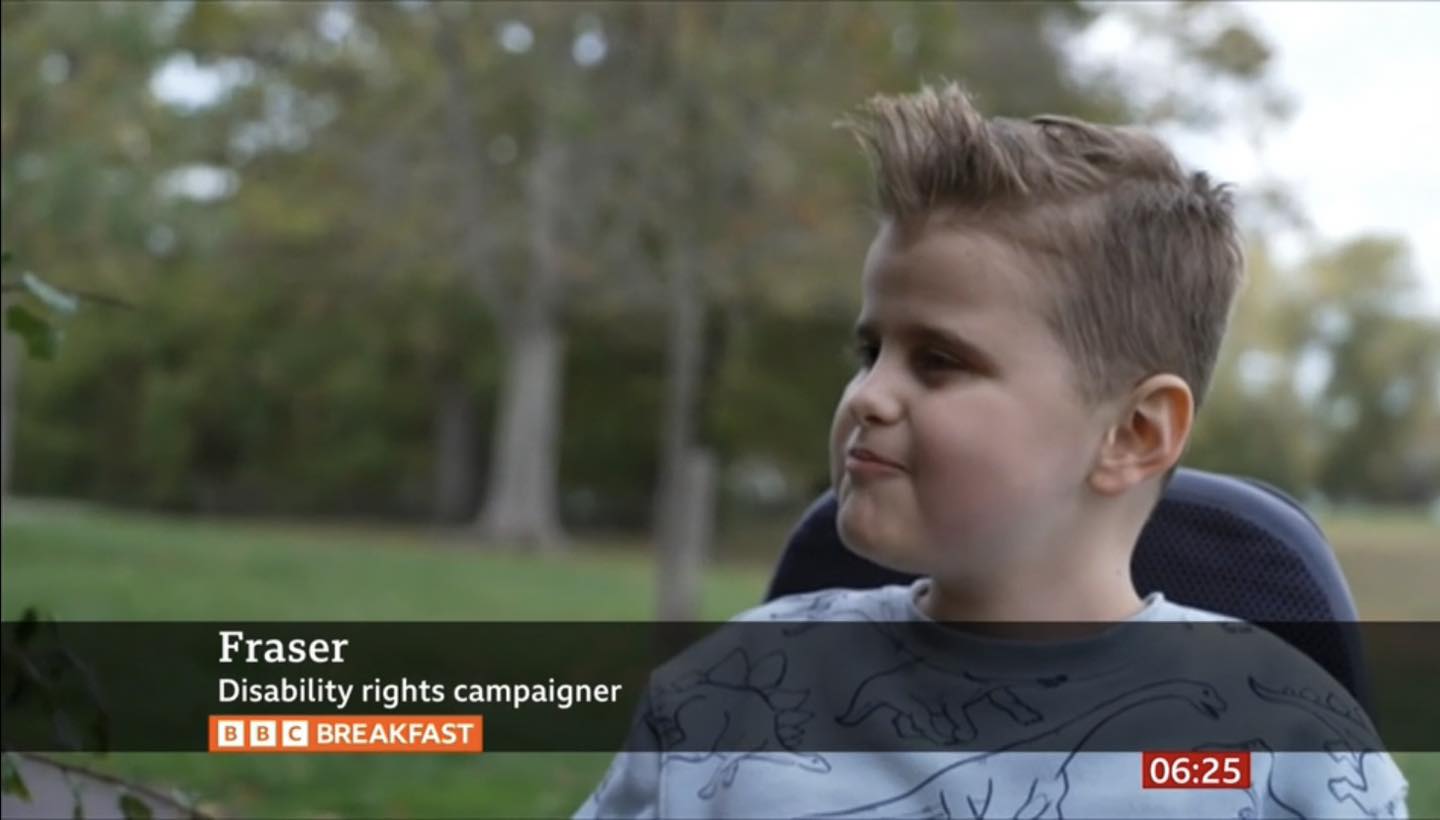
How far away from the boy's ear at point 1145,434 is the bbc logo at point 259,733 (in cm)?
58

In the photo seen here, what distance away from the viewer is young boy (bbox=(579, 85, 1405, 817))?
2.76 ft

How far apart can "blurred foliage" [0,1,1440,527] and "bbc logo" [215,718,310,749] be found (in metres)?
0.29

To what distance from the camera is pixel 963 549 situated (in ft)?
2.82

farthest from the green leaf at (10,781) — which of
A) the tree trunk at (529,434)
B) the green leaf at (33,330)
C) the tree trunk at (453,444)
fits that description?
the tree trunk at (453,444)

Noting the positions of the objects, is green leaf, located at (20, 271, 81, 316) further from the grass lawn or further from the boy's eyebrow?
the boy's eyebrow

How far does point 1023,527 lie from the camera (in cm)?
86

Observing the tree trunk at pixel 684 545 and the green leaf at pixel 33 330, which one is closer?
the green leaf at pixel 33 330

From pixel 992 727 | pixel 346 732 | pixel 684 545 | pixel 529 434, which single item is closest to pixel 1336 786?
pixel 992 727

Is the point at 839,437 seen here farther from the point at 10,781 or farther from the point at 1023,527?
the point at 10,781

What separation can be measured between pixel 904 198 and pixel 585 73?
4.89 metres

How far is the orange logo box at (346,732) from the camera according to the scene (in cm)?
113

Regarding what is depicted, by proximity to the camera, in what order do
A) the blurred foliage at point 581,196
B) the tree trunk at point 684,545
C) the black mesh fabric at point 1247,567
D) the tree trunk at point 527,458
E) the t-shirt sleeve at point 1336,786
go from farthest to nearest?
the tree trunk at point 527,458 < the tree trunk at point 684,545 < the blurred foliage at point 581,196 < the black mesh fabric at point 1247,567 < the t-shirt sleeve at point 1336,786

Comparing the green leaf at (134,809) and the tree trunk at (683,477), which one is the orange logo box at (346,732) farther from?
the tree trunk at (683,477)

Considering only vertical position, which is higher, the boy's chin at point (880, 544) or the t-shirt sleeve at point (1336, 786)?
the boy's chin at point (880, 544)
